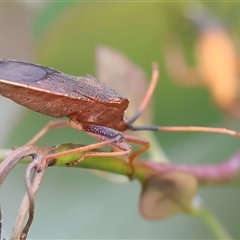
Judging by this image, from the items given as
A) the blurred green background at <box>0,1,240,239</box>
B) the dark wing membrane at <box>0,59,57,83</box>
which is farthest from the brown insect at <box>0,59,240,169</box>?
the blurred green background at <box>0,1,240,239</box>

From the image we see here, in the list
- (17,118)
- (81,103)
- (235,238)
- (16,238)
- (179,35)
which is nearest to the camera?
(16,238)

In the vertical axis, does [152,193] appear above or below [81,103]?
below

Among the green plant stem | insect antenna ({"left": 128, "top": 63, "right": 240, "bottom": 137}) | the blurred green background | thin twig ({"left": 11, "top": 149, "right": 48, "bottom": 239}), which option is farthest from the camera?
the blurred green background

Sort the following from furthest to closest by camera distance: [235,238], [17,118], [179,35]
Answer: [179,35] < [17,118] < [235,238]

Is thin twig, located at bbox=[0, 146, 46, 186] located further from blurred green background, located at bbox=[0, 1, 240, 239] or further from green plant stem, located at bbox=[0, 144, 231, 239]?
blurred green background, located at bbox=[0, 1, 240, 239]

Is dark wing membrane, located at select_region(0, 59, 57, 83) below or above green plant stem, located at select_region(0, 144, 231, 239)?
above

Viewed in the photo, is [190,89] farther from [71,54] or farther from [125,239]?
[125,239]

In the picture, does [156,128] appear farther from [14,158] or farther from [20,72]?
[14,158]

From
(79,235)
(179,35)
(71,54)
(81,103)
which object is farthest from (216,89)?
(81,103)
